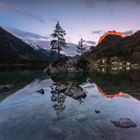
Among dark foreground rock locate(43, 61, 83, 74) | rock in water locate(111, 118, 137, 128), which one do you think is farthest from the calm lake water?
dark foreground rock locate(43, 61, 83, 74)

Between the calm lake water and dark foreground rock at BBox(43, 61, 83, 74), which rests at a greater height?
dark foreground rock at BBox(43, 61, 83, 74)

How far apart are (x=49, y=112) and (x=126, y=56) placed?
122375mm

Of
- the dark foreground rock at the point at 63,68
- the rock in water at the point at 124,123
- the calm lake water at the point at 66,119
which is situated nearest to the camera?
the calm lake water at the point at 66,119

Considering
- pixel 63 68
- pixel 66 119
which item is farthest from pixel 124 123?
pixel 63 68

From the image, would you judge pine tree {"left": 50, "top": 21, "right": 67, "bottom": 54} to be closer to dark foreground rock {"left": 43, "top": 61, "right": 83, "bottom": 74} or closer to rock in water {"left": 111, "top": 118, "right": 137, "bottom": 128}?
dark foreground rock {"left": 43, "top": 61, "right": 83, "bottom": 74}

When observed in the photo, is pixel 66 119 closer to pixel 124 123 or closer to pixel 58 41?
pixel 124 123

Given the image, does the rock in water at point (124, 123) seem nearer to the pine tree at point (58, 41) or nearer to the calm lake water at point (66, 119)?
the calm lake water at point (66, 119)

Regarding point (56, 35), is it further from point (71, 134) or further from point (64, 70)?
point (71, 134)

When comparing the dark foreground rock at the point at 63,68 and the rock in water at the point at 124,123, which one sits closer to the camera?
the rock in water at the point at 124,123

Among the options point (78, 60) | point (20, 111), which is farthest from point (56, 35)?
point (20, 111)

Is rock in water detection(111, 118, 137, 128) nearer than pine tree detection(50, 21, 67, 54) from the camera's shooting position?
Yes

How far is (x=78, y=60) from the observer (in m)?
57.7

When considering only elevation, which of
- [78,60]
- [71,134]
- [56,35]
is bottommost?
[71,134]

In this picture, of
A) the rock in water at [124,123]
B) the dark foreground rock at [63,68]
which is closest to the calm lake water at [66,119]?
the rock in water at [124,123]
